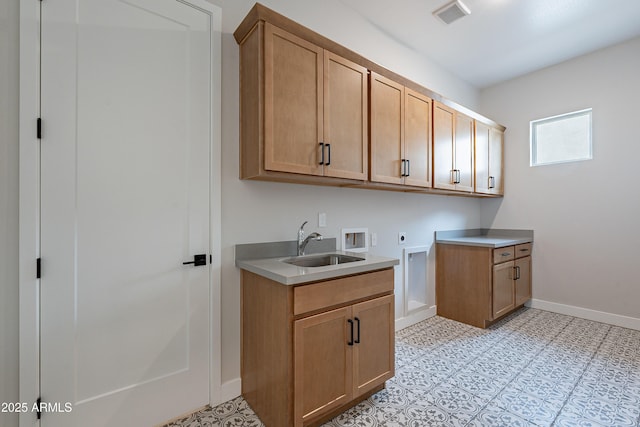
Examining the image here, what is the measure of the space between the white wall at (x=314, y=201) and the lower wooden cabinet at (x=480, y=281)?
0.56 feet

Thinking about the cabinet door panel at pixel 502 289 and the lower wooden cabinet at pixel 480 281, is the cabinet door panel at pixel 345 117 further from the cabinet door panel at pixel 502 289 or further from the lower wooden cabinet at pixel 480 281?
the cabinet door panel at pixel 502 289

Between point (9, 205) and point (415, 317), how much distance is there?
132 inches

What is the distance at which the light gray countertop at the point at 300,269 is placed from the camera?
1465 millimetres

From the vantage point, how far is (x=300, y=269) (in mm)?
1617

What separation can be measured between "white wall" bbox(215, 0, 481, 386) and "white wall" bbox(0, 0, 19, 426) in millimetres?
961

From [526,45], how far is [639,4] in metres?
0.82

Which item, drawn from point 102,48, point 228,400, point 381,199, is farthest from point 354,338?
point 102,48

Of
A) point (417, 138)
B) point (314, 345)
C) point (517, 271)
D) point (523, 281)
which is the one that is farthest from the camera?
point (523, 281)

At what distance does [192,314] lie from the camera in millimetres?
1760

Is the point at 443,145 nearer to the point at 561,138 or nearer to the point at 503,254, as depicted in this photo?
the point at 503,254

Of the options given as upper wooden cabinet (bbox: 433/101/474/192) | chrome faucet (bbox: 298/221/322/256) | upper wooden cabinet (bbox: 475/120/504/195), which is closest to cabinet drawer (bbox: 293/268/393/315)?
chrome faucet (bbox: 298/221/322/256)

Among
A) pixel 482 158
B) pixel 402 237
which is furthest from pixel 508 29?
pixel 402 237

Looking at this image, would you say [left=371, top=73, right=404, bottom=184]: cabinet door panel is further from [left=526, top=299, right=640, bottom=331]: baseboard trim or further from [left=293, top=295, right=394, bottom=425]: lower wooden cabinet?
[left=526, top=299, right=640, bottom=331]: baseboard trim

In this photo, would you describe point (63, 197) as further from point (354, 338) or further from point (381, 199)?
point (381, 199)
